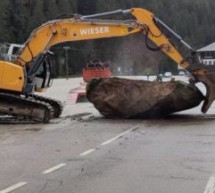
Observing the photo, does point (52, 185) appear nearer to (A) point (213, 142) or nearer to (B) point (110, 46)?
(A) point (213, 142)

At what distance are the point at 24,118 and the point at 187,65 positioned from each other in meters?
5.73

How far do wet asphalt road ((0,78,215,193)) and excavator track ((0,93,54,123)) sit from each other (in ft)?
2.51

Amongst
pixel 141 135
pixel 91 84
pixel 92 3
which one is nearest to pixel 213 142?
pixel 141 135

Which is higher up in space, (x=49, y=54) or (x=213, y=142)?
(x=49, y=54)

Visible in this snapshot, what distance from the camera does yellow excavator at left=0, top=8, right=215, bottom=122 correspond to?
19.7m

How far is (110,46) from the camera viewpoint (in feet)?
393

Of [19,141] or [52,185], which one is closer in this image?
[52,185]

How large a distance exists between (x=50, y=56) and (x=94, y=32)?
5.85 feet

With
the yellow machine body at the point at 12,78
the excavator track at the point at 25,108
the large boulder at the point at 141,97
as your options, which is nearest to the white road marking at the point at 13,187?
the excavator track at the point at 25,108

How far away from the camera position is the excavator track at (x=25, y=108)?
19.6 metres

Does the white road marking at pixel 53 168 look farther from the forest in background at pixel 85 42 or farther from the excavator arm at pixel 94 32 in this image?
the forest in background at pixel 85 42

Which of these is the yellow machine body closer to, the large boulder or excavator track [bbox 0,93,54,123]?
excavator track [bbox 0,93,54,123]

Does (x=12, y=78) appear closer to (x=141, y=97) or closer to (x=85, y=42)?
(x=141, y=97)

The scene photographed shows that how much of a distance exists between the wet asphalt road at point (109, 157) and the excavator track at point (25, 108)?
30.1 inches
